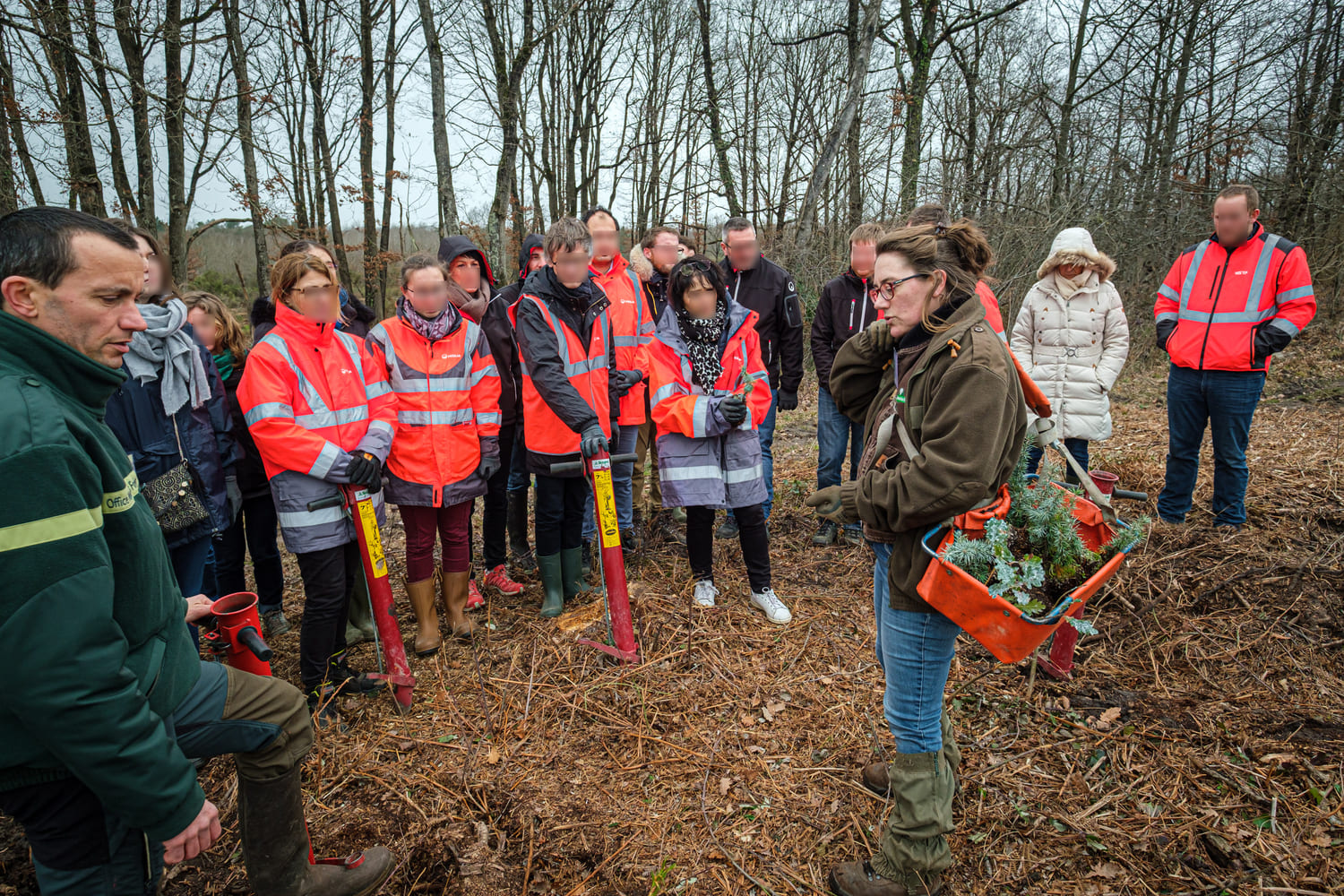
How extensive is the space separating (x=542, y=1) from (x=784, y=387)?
41.3ft

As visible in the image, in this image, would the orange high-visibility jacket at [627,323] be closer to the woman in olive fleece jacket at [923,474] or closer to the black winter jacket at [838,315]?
the black winter jacket at [838,315]

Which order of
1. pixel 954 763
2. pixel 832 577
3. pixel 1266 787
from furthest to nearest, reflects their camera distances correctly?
pixel 832 577 < pixel 1266 787 < pixel 954 763

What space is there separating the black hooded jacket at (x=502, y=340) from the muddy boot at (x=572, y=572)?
1.03m

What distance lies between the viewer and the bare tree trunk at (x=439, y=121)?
986cm

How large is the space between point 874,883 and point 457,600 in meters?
2.71

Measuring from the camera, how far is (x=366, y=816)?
2746 millimetres

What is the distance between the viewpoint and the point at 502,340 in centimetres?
461

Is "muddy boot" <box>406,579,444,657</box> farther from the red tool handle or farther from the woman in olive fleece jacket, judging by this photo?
the woman in olive fleece jacket

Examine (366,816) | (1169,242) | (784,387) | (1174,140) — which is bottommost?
(366,816)

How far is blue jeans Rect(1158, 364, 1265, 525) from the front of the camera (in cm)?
473

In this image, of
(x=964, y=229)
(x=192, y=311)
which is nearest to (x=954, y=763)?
(x=964, y=229)

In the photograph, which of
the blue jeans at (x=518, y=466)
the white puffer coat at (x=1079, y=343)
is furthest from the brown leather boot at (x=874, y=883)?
the white puffer coat at (x=1079, y=343)

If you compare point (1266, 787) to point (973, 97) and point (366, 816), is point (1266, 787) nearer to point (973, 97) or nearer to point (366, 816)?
point (366, 816)

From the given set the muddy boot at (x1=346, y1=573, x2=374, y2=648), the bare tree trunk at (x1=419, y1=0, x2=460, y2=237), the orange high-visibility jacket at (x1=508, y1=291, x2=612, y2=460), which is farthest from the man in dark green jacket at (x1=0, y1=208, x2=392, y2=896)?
the bare tree trunk at (x1=419, y1=0, x2=460, y2=237)
